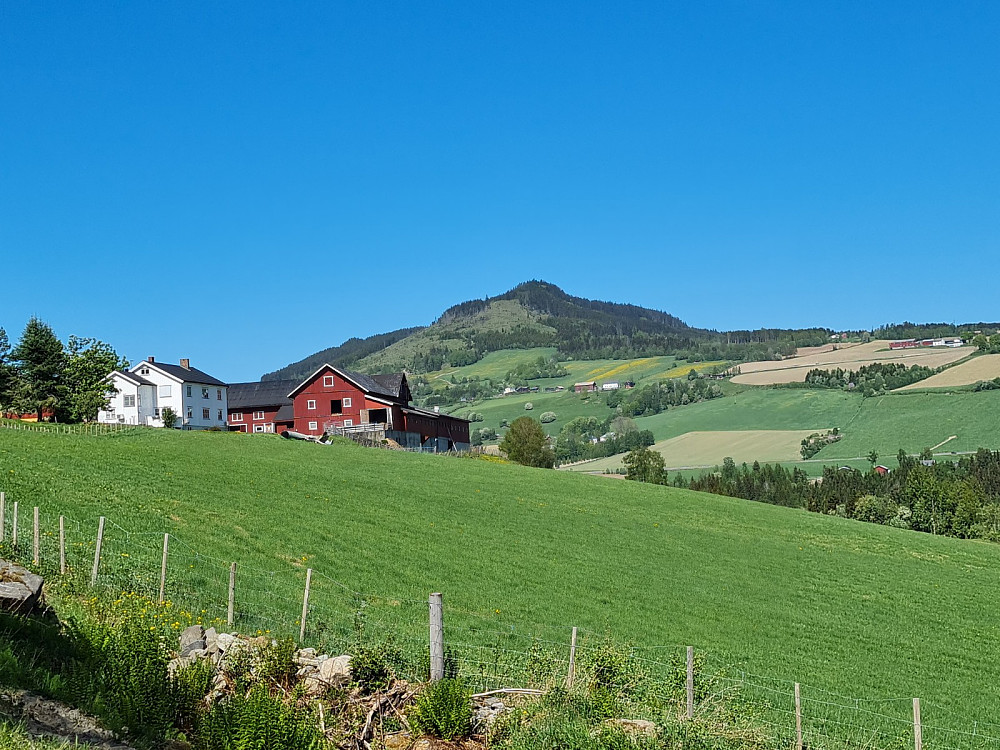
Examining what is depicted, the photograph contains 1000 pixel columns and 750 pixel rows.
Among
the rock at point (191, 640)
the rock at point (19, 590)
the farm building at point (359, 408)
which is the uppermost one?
the farm building at point (359, 408)

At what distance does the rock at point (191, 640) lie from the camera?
12672 millimetres

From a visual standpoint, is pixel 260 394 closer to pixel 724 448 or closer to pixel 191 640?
pixel 724 448

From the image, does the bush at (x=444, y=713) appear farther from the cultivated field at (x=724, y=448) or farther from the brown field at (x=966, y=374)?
the brown field at (x=966, y=374)

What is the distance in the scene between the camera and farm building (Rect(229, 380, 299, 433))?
100 meters

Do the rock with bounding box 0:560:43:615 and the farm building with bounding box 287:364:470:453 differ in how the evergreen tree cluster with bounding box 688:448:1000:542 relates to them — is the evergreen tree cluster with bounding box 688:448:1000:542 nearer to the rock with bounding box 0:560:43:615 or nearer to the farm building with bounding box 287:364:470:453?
the farm building with bounding box 287:364:470:453

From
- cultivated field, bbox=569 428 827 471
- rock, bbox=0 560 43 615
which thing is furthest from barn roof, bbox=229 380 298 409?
rock, bbox=0 560 43 615

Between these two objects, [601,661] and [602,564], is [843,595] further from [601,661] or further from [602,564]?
[601,661]

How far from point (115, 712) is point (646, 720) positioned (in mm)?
6365

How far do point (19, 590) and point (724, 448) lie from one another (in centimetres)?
14885

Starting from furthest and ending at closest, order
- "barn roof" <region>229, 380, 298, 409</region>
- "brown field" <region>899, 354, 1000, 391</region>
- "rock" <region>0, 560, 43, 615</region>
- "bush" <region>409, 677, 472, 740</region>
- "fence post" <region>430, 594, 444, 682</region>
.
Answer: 1. "brown field" <region>899, 354, 1000, 391</region>
2. "barn roof" <region>229, 380, 298, 409</region>
3. "rock" <region>0, 560, 43, 615</region>
4. "fence post" <region>430, 594, 444, 682</region>
5. "bush" <region>409, 677, 472, 740</region>

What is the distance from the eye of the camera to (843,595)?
32656 millimetres

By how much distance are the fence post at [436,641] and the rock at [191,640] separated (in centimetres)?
344

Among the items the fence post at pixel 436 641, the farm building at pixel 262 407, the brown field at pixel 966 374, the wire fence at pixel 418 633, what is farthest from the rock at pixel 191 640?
the brown field at pixel 966 374

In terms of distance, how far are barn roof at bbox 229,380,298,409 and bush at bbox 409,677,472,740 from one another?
301 feet
